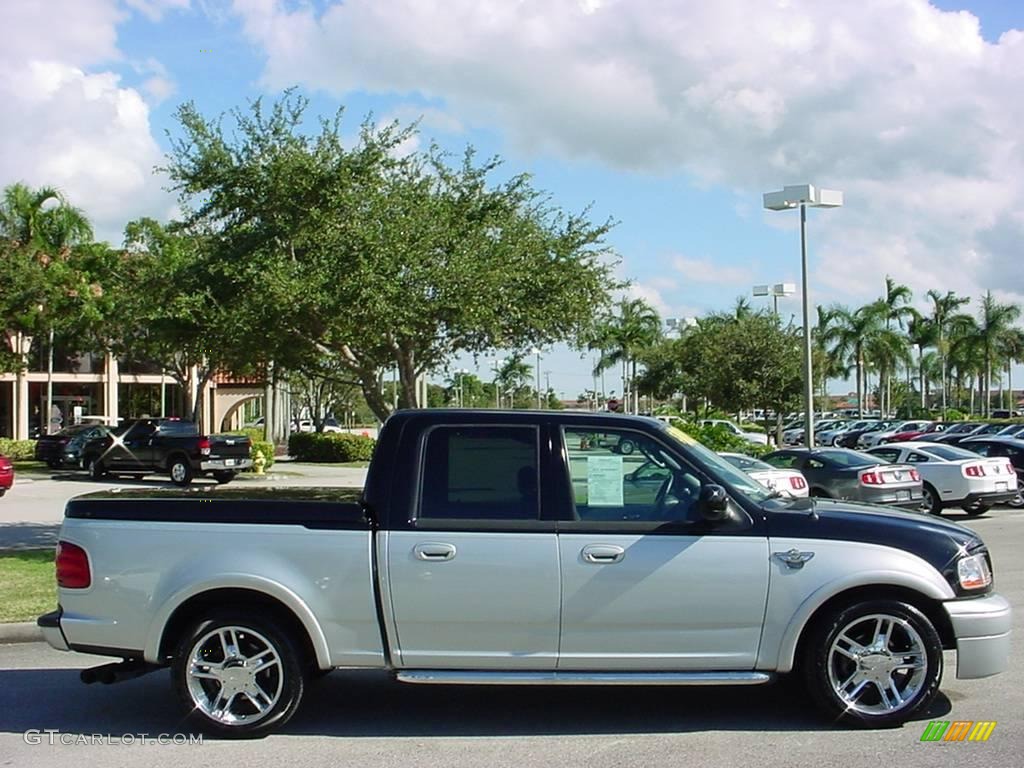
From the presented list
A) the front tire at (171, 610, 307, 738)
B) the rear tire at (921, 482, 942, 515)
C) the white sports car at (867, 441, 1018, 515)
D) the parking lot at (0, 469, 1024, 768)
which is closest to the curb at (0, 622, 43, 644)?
the parking lot at (0, 469, 1024, 768)

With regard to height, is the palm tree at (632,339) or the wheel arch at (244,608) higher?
the palm tree at (632,339)

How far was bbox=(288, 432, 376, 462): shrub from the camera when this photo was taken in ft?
139

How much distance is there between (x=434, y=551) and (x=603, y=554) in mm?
955

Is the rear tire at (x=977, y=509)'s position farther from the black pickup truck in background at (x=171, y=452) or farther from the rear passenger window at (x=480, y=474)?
the black pickup truck in background at (x=171, y=452)

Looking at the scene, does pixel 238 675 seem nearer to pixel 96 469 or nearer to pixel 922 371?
pixel 96 469

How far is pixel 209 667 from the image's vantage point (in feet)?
20.7

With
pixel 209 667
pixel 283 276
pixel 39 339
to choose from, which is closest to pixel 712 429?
pixel 283 276

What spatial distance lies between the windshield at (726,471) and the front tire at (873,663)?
2.81 feet

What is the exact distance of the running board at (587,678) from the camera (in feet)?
20.2

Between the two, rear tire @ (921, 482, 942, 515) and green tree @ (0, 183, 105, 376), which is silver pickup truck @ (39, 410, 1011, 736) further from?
green tree @ (0, 183, 105, 376)

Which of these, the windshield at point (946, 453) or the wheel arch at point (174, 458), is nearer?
the windshield at point (946, 453)

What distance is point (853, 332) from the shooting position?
6166cm

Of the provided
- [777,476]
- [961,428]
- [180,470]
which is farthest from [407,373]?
[961,428]

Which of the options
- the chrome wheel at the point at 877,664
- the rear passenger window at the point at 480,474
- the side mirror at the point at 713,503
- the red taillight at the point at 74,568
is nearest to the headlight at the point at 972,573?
the chrome wheel at the point at 877,664
